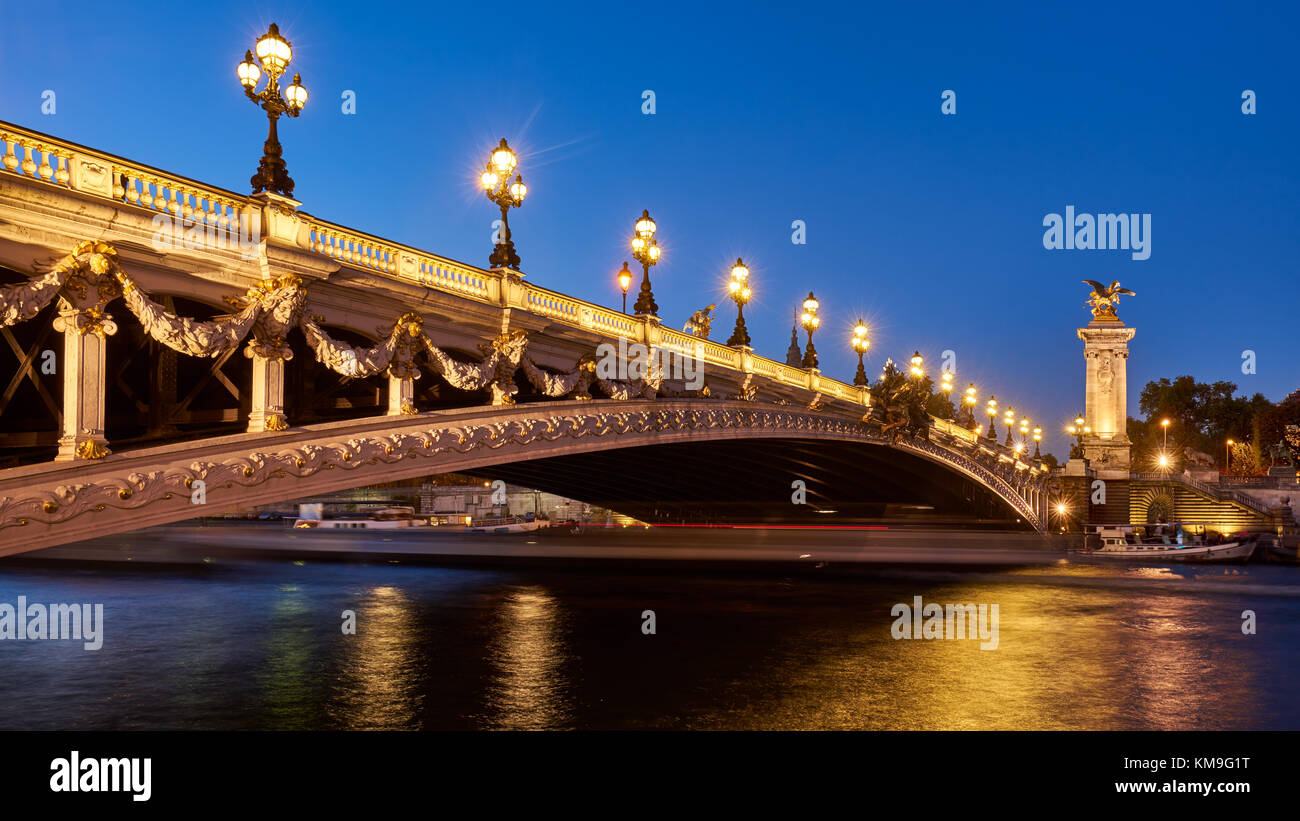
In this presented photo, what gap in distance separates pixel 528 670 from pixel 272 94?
34.3 feet

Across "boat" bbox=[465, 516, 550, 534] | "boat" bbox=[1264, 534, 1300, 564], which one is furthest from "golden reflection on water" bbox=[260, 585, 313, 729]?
"boat" bbox=[465, 516, 550, 534]

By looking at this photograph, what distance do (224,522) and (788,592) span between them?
236 feet

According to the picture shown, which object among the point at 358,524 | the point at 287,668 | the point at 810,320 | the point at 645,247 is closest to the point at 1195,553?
the point at 810,320

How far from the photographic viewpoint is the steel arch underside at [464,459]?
13203 millimetres

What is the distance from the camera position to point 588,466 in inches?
1636

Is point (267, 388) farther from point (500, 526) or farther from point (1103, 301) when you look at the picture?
point (1103, 301)

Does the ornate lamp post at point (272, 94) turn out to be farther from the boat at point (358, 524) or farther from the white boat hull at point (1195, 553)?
the boat at point (358, 524)

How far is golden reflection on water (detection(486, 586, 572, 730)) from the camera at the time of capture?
43.1ft

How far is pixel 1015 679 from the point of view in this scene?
15.9 m

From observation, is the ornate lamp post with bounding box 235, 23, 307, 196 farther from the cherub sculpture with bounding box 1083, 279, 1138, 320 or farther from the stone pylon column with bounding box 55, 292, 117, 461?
the cherub sculpture with bounding box 1083, 279, 1138, 320

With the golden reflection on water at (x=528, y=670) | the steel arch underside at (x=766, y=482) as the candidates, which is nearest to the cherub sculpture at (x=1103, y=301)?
the steel arch underside at (x=766, y=482)

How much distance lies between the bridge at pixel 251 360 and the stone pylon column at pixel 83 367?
0.03 m

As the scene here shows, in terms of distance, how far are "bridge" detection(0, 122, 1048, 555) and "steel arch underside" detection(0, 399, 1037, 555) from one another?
0.04 metres
